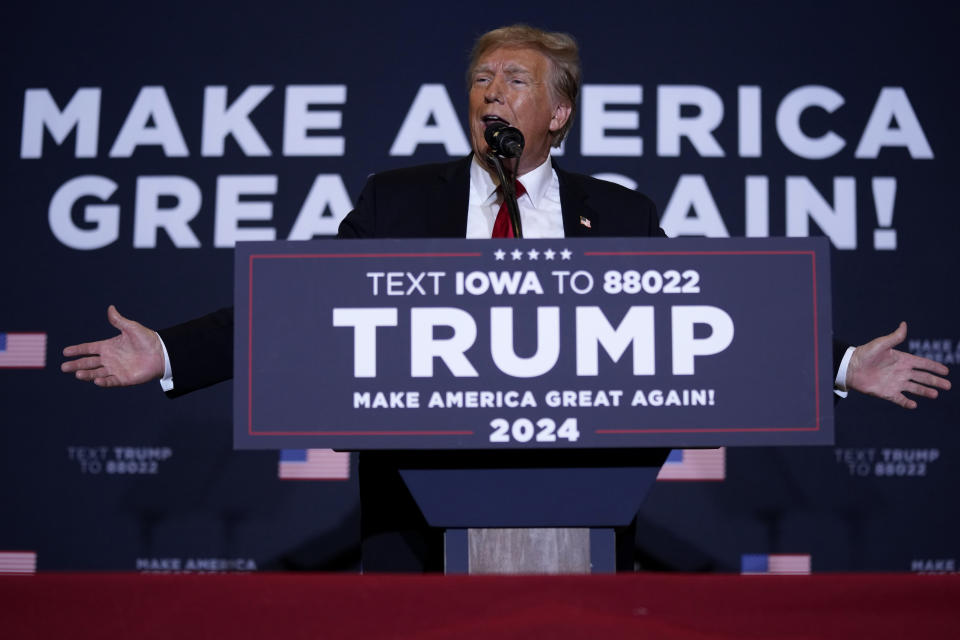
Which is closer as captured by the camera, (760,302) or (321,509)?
(760,302)

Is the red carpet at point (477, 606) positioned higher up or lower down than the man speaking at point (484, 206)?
lower down

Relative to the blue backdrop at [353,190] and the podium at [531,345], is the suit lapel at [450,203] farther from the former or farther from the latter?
the blue backdrop at [353,190]

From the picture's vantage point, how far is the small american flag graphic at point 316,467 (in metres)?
3.25

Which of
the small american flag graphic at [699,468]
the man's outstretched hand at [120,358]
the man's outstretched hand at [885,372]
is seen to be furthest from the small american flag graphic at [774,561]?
the man's outstretched hand at [120,358]

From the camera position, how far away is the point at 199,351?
1363mm

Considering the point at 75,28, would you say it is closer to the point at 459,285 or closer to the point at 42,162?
the point at 42,162

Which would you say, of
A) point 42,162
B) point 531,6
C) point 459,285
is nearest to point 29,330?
point 42,162

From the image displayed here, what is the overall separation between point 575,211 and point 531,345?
0.72 meters

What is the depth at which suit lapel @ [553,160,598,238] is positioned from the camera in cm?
179

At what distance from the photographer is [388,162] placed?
132 inches

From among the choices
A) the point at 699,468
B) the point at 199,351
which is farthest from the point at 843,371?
the point at 699,468

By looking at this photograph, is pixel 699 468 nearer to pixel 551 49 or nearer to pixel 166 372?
pixel 551 49

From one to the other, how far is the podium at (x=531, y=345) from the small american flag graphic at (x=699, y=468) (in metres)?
2.08

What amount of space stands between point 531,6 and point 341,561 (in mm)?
2043
